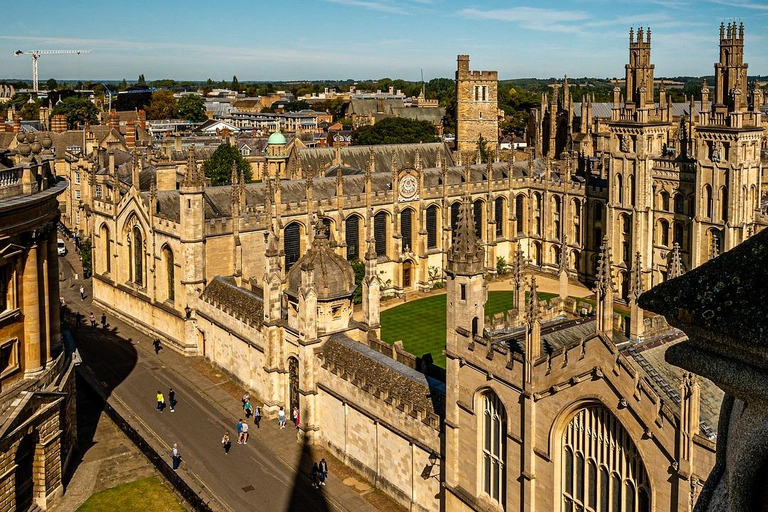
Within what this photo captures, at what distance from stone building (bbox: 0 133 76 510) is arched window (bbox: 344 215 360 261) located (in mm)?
24471

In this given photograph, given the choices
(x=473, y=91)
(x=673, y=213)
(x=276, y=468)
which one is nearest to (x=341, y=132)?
(x=473, y=91)

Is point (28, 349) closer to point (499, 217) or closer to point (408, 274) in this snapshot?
point (408, 274)

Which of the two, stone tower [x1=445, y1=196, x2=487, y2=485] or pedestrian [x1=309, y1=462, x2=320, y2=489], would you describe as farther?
pedestrian [x1=309, y1=462, x2=320, y2=489]

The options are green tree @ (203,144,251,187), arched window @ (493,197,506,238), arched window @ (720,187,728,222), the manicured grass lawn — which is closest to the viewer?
the manicured grass lawn

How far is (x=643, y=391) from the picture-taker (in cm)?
1697

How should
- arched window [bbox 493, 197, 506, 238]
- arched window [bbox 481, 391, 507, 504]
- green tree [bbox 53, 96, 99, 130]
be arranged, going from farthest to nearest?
green tree [bbox 53, 96, 99, 130]
arched window [bbox 493, 197, 506, 238]
arched window [bbox 481, 391, 507, 504]

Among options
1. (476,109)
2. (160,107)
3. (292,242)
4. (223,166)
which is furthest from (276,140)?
(160,107)

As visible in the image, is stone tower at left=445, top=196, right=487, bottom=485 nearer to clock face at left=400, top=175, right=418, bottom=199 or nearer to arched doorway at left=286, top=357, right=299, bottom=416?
arched doorway at left=286, top=357, right=299, bottom=416

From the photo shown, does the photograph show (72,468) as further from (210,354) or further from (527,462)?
(527,462)

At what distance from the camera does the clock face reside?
172 feet

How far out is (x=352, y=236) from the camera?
5122 centimetres

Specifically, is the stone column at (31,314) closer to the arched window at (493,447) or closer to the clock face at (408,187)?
the arched window at (493,447)

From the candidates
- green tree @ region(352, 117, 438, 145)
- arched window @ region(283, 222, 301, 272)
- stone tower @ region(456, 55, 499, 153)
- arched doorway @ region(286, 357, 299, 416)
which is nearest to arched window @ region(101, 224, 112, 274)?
arched window @ region(283, 222, 301, 272)

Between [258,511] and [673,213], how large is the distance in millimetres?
32092
